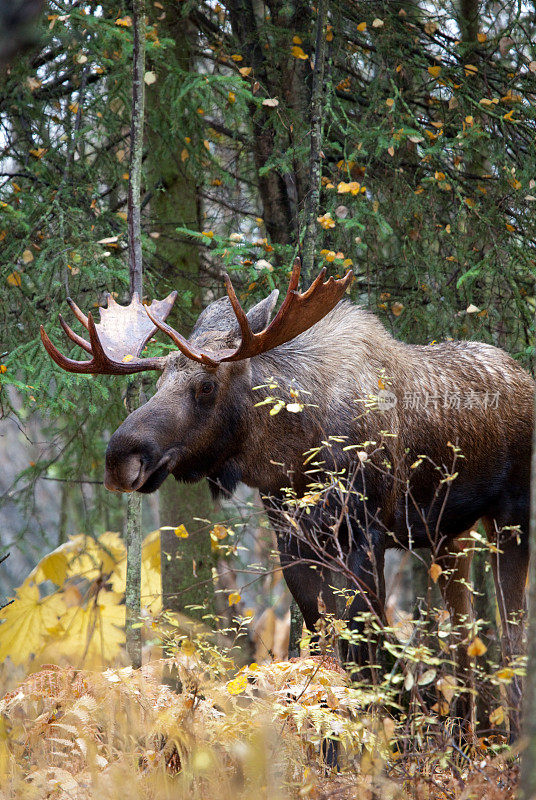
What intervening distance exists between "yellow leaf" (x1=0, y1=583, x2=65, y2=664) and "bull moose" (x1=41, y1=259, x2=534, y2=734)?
9.52 feet

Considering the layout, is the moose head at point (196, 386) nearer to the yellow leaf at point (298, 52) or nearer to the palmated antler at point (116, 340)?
the palmated antler at point (116, 340)

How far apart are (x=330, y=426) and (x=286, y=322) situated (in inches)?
27.3

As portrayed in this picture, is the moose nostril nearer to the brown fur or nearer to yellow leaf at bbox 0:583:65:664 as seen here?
the brown fur

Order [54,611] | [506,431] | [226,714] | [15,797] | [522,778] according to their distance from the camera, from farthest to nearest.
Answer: [54,611] → [506,431] → [226,714] → [15,797] → [522,778]

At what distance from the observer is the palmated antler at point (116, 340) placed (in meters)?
4.71

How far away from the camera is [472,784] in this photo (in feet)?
9.80

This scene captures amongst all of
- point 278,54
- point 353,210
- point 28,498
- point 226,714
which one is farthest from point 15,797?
point 278,54

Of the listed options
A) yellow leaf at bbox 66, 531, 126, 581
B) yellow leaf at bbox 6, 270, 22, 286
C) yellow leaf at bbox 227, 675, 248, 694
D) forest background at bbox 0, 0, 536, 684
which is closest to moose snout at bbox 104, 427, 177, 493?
yellow leaf at bbox 227, 675, 248, 694

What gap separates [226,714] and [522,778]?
1.98m

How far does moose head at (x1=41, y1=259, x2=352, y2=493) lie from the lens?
4375mm

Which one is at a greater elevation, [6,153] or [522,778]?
[6,153]

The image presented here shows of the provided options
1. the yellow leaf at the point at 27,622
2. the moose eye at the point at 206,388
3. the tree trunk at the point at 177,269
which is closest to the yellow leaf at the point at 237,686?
the moose eye at the point at 206,388

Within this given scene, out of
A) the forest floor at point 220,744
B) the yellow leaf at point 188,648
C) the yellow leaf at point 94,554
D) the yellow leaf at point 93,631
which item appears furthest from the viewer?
the yellow leaf at point 94,554

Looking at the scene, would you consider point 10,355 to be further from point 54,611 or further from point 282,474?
point 54,611
